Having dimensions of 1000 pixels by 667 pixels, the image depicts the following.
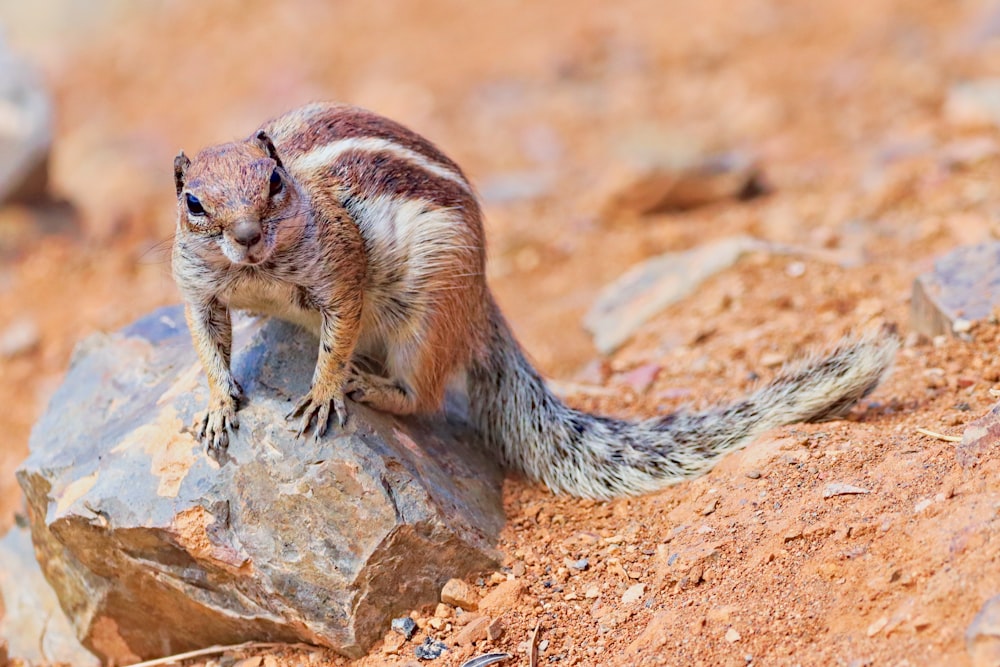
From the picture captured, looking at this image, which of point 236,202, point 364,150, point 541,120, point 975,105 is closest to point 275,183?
point 236,202

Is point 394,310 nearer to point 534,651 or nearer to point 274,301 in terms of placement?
point 274,301

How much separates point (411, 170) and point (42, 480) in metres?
1.93

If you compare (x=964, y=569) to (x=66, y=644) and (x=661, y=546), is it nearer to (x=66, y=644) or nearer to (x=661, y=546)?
(x=661, y=546)

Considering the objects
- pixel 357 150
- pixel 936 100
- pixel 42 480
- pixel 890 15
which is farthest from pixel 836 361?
pixel 890 15

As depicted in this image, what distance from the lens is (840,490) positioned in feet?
12.1

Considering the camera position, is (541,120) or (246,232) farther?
(541,120)

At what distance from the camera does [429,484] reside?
4016mm

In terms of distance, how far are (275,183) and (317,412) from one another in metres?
0.87

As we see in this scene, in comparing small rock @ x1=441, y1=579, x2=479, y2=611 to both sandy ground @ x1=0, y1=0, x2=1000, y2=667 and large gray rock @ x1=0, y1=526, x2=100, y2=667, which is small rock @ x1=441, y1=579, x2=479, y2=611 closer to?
sandy ground @ x1=0, y1=0, x2=1000, y2=667

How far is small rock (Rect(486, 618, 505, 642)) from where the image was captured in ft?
12.0

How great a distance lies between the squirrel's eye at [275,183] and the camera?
3.61 meters

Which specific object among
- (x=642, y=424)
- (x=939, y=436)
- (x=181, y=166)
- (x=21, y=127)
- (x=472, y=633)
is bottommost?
(x=472, y=633)

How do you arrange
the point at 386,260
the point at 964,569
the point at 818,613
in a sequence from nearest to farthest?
the point at 964,569
the point at 818,613
the point at 386,260

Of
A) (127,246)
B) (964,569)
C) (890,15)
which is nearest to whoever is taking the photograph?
(964,569)
